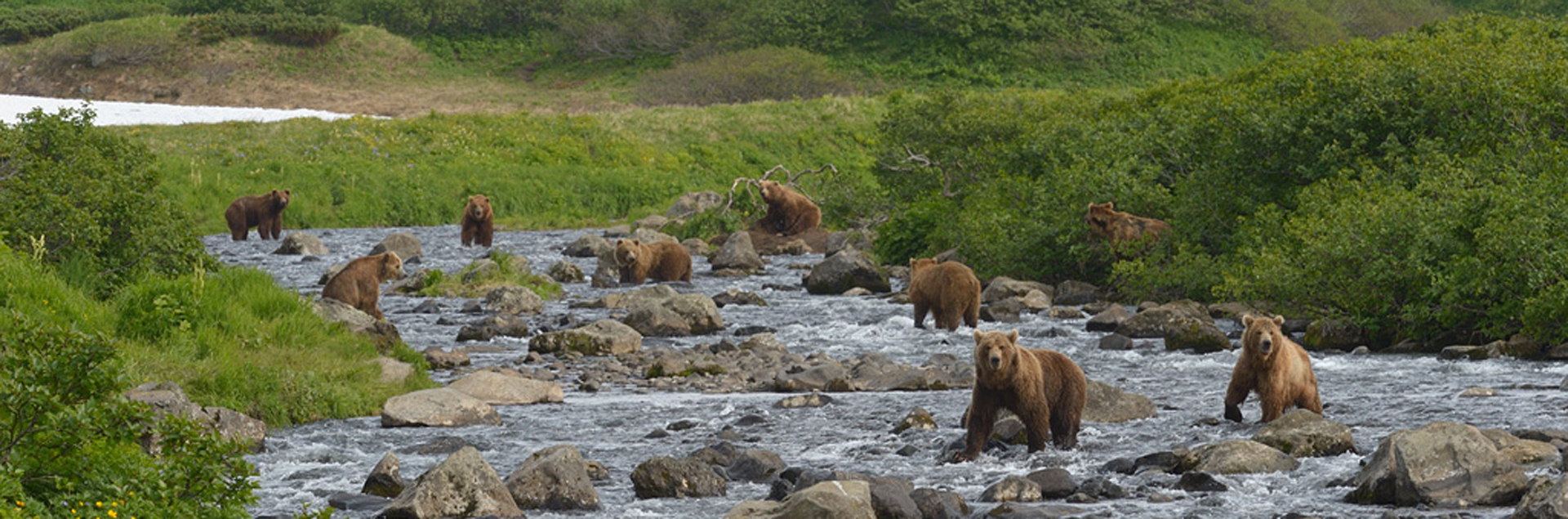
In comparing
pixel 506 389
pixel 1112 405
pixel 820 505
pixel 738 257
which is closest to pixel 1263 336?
pixel 1112 405

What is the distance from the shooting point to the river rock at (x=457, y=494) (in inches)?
338

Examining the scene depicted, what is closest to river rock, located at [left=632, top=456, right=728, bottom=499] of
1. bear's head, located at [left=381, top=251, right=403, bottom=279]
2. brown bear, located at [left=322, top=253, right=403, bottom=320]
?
brown bear, located at [left=322, top=253, right=403, bottom=320]

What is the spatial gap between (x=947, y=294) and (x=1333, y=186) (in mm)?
5560

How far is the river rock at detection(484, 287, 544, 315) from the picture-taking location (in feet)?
66.3

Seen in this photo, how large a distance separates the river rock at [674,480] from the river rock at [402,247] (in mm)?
19670

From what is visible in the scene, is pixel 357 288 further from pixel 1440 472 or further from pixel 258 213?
pixel 258 213

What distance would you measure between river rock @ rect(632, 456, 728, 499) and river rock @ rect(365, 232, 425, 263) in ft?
64.5

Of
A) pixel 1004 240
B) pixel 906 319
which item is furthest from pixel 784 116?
pixel 906 319

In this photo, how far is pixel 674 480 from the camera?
9.47 m

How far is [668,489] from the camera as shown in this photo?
943 cm

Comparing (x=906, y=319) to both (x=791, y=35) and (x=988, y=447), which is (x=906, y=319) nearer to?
(x=988, y=447)

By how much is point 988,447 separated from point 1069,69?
61.6m

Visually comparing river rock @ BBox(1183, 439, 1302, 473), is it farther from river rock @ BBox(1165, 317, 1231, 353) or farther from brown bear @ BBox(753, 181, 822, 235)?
brown bear @ BBox(753, 181, 822, 235)

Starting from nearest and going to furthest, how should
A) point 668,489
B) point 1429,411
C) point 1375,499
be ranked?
point 1375,499
point 668,489
point 1429,411
